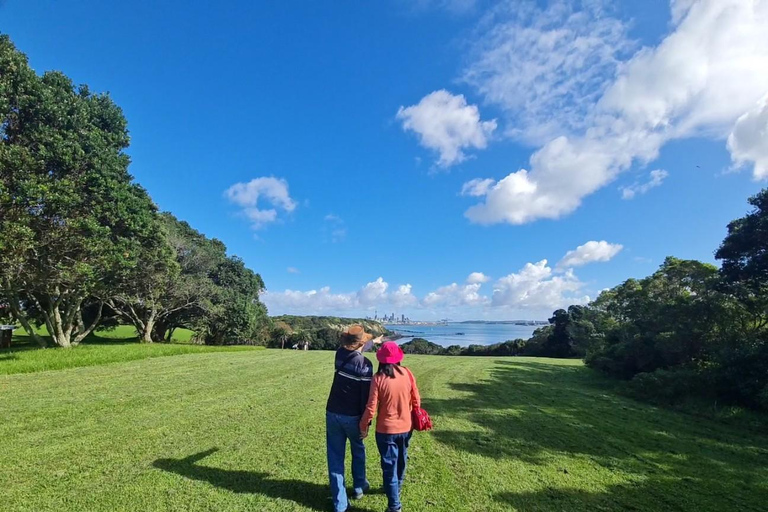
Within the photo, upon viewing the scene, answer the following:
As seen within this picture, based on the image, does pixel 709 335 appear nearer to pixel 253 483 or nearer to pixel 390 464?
pixel 390 464

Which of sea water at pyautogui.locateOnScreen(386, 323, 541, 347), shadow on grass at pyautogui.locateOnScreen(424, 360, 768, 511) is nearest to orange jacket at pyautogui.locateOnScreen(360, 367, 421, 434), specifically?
shadow on grass at pyautogui.locateOnScreen(424, 360, 768, 511)

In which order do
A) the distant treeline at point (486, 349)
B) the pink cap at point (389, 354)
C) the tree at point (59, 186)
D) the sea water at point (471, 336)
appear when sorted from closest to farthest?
1. the pink cap at point (389, 354)
2. the tree at point (59, 186)
3. the distant treeline at point (486, 349)
4. the sea water at point (471, 336)

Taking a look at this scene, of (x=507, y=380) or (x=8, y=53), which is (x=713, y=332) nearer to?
(x=507, y=380)

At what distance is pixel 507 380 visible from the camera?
14.3 m

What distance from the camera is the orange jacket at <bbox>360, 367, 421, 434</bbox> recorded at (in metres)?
3.97

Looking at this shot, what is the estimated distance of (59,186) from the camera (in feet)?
43.9

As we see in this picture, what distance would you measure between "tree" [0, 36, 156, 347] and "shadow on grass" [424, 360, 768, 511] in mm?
14613

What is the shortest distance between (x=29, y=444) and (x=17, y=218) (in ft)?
35.3

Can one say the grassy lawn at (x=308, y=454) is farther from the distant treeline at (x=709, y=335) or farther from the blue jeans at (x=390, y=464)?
the distant treeline at (x=709, y=335)

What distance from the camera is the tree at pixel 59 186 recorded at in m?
12.6

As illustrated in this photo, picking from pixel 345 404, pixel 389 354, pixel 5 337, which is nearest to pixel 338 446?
pixel 345 404

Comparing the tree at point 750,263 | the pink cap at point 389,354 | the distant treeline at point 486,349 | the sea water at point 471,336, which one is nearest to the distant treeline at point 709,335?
the tree at point 750,263

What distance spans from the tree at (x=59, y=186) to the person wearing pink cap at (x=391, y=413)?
14069mm

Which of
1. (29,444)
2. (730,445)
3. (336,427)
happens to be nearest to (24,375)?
(29,444)
